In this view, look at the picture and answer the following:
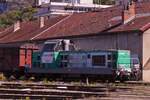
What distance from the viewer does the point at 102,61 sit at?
3158 cm

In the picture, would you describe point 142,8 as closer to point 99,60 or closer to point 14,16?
point 99,60

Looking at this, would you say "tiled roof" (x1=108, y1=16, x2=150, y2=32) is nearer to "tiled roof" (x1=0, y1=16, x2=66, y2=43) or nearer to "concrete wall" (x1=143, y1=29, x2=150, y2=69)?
"concrete wall" (x1=143, y1=29, x2=150, y2=69)

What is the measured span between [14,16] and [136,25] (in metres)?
89.6

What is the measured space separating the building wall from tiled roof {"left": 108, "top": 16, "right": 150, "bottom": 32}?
534mm

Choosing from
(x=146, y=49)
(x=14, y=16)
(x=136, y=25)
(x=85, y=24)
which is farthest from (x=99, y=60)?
(x=14, y=16)

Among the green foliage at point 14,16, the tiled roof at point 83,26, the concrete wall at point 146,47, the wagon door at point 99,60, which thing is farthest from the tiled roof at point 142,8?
the green foliage at point 14,16

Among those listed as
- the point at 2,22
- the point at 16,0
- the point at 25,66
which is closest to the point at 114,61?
the point at 25,66

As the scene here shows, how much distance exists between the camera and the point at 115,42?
39.2 meters

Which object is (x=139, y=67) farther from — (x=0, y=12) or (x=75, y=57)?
(x=0, y=12)

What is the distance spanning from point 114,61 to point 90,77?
2.06 meters

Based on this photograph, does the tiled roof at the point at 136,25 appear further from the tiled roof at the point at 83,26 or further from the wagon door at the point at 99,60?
the wagon door at the point at 99,60

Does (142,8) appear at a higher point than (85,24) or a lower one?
higher

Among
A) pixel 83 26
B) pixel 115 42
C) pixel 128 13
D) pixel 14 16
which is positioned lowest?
pixel 115 42

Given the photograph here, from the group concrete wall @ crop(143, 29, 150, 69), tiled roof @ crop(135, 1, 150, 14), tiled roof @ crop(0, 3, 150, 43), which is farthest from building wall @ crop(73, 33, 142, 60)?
tiled roof @ crop(135, 1, 150, 14)
